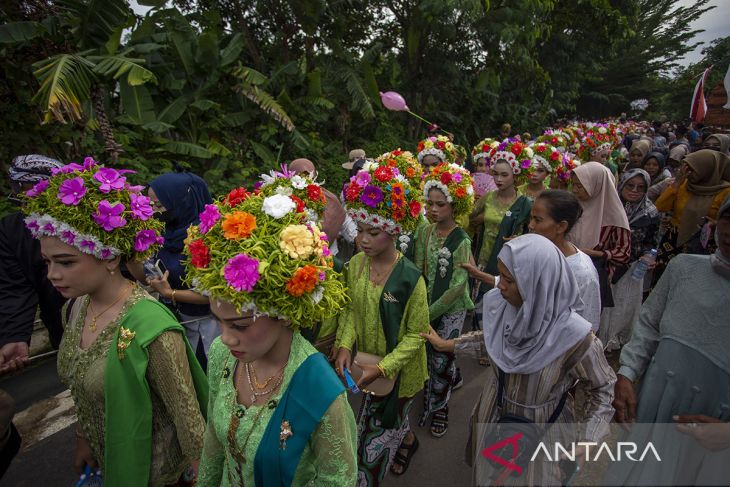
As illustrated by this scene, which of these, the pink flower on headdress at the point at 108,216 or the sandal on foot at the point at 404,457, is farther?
the sandal on foot at the point at 404,457

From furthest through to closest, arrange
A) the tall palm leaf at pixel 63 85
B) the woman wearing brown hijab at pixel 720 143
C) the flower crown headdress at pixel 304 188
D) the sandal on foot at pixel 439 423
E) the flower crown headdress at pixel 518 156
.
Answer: the woman wearing brown hijab at pixel 720 143
the flower crown headdress at pixel 518 156
the tall palm leaf at pixel 63 85
the sandal on foot at pixel 439 423
the flower crown headdress at pixel 304 188

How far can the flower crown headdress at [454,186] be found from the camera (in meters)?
4.26

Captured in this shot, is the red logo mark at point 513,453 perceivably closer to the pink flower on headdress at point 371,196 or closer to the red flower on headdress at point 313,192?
the pink flower on headdress at point 371,196

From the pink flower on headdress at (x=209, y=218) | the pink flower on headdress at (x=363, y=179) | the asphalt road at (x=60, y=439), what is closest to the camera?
the pink flower on headdress at (x=209, y=218)

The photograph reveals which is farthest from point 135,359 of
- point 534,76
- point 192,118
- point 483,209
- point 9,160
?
point 534,76

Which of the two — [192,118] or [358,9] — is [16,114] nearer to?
[192,118]

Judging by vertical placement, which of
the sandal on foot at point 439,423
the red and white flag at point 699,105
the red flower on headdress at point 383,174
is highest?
the red and white flag at point 699,105

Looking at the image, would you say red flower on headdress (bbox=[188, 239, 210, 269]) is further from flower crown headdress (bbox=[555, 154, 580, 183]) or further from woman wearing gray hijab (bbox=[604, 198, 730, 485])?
flower crown headdress (bbox=[555, 154, 580, 183])

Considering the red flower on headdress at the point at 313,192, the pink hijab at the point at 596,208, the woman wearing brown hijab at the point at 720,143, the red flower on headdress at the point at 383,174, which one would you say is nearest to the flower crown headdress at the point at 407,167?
the red flower on headdress at the point at 383,174

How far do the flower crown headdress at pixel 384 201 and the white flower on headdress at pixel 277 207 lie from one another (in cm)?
144

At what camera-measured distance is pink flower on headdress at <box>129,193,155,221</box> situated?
230 centimetres

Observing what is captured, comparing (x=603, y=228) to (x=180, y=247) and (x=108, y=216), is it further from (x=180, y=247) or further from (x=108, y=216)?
(x=108, y=216)

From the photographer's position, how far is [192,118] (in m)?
9.28

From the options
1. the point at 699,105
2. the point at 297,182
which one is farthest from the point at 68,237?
the point at 699,105
